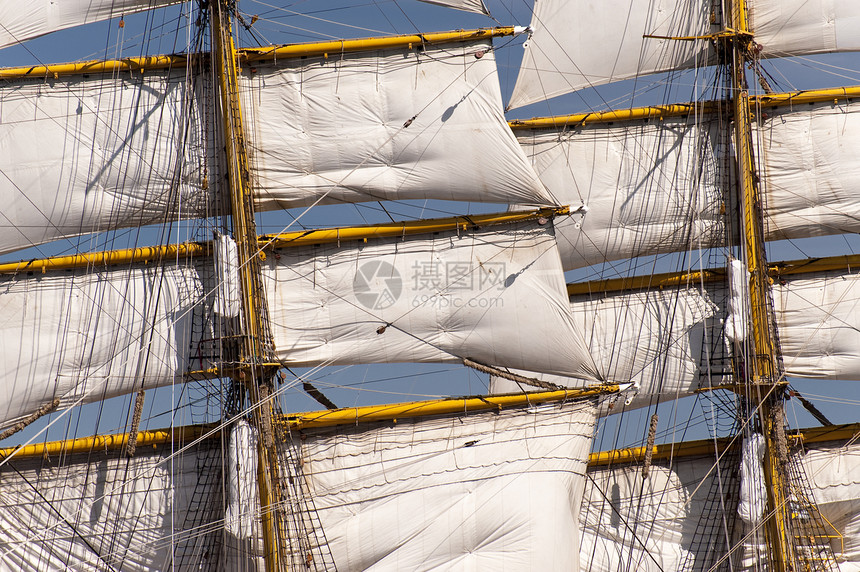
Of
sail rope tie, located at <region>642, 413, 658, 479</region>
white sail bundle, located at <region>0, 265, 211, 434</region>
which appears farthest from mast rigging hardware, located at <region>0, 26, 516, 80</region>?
sail rope tie, located at <region>642, 413, 658, 479</region>

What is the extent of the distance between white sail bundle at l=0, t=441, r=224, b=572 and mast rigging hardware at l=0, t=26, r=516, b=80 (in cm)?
889

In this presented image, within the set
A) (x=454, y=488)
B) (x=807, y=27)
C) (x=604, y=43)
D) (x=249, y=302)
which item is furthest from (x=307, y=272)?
(x=807, y=27)

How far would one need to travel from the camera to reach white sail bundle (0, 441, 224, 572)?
3675cm

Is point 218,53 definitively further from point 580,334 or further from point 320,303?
point 580,334

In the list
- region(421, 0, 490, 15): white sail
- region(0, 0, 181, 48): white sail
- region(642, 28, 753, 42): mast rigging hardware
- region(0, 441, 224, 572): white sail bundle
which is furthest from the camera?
region(642, 28, 753, 42): mast rigging hardware

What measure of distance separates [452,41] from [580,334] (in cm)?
759

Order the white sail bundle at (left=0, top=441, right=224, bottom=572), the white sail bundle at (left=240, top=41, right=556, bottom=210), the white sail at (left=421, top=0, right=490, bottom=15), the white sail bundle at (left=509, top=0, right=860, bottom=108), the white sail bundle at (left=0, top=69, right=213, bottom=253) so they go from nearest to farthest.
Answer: the white sail bundle at (left=0, top=441, right=224, bottom=572) < the white sail bundle at (left=240, top=41, right=556, bottom=210) < the white sail bundle at (left=0, top=69, right=213, bottom=253) < the white sail at (left=421, top=0, right=490, bottom=15) < the white sail bundle at (left=509, top=0, right=860, bottom=108)

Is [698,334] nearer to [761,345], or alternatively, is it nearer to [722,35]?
[761,345]

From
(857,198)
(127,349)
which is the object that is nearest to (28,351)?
(127,349)

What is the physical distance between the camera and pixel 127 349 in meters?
37.4

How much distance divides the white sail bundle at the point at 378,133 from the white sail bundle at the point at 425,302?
124 centimetres

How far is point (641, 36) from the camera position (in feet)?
132

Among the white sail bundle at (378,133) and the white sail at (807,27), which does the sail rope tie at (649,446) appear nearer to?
the white sail bundle at (378,133)

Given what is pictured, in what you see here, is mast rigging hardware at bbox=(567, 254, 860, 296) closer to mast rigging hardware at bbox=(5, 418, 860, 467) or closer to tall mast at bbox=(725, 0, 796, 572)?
tall mast at bbox=(725, 0, 796, 572)
